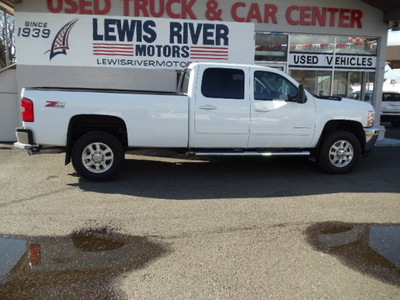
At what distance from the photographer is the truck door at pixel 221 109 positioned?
258 inches

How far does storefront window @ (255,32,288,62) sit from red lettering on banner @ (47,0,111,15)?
4437mm

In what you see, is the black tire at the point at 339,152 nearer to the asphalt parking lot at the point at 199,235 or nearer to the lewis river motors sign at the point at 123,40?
the asphalt parking lot at the point at 199,235

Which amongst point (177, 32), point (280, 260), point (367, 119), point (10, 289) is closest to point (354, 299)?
point (280, 260)

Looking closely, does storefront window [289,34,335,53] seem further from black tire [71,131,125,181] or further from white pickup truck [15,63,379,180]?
black tire [71,131,125,181]

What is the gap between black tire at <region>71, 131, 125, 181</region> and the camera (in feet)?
20.7

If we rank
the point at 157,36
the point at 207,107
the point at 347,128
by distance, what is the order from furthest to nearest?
1. the point at 157,36
2. the point at 347,128
3. the point at 207,107

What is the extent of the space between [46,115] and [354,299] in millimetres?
5168

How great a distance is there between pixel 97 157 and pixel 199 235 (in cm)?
284

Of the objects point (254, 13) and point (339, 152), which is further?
point (254, 13)

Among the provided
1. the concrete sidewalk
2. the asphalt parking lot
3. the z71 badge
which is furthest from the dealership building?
the z71 badge

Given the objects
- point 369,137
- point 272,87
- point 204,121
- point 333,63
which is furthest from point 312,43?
point 204,121

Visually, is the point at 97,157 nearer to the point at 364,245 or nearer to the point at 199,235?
the point at 199,235

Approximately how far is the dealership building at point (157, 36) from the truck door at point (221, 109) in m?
4.11

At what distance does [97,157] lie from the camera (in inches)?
252
